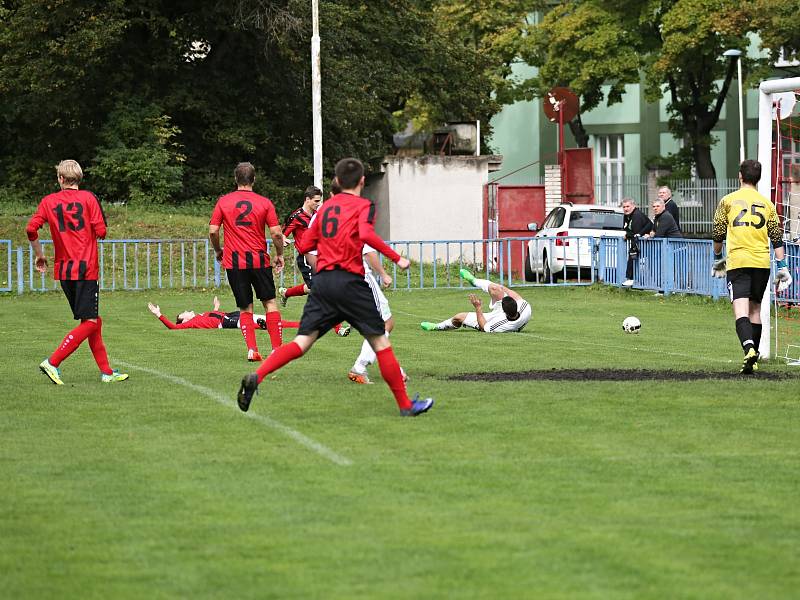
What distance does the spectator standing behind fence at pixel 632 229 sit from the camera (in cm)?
2758

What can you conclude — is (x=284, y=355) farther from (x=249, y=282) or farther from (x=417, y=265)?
(x=417, y=265)

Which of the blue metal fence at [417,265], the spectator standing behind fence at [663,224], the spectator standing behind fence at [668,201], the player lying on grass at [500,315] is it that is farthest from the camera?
the blue metal fence at [417,265]

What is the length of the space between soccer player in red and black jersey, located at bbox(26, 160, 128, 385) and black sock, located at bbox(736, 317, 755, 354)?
580 cm

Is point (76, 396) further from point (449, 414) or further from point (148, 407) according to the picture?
point (449, 414)

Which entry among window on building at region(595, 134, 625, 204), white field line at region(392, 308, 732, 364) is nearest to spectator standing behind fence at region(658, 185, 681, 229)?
white field line at region(392, 308, 732, 364)

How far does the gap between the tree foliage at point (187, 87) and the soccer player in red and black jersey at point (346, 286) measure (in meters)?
30.8

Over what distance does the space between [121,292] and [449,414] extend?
20441 mm

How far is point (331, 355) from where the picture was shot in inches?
636

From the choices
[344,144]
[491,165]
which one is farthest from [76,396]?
[344,144]

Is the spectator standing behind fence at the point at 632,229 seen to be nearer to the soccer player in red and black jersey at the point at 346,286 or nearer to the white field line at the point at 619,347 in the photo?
the white field line at the point at 619,347

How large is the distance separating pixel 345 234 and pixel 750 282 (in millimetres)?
4961

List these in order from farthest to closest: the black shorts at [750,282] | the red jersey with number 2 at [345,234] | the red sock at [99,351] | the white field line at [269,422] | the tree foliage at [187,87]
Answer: the tree foliage at [187,87], the black shorts at [750,282], the red sock at [99,351], the red jersey with number 2 at [345,234], the white field line at [269,422]

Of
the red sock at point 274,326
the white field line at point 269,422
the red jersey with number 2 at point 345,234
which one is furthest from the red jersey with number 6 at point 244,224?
the red jersey with number 2 at point 345,234

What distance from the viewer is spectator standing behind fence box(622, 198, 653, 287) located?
90.5ft
